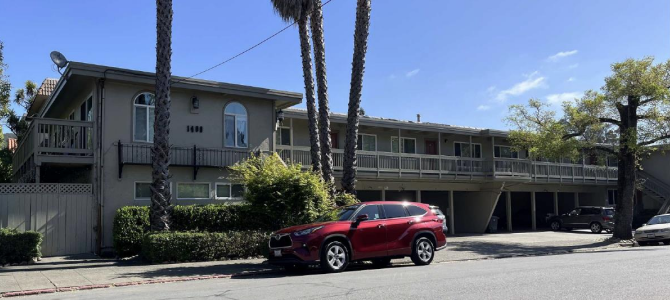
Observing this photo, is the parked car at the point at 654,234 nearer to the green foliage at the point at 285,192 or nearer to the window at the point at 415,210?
the window at the point at 415,210

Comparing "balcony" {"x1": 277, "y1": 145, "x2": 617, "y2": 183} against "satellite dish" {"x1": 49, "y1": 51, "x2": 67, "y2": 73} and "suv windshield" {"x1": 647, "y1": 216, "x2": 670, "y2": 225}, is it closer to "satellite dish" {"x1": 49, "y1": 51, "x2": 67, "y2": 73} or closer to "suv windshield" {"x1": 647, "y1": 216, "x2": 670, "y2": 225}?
"suv windshield" {"x1": 647, "y1": 216, "x2": 670, "y2": 225}

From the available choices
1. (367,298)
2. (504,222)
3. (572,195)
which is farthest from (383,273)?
(572,195)

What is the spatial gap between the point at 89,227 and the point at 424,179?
1484 cm

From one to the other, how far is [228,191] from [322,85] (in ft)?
16.6

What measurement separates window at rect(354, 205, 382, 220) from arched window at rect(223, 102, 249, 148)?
817 centimetres

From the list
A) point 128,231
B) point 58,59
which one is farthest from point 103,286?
point 58,59

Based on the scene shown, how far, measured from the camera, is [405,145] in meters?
28.7

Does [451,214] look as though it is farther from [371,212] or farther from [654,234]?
[371,212]

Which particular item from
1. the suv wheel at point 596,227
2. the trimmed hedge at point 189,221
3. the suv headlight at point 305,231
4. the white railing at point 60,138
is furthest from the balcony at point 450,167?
the suv headlight at point 305,231

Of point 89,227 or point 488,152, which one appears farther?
point 488,152

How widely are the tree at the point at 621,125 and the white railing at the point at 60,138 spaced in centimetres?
1681

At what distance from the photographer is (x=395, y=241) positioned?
1318 centimetres

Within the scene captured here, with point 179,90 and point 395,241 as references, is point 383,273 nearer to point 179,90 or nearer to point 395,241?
point 395,241

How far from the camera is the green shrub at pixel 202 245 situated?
14453 millimetres
